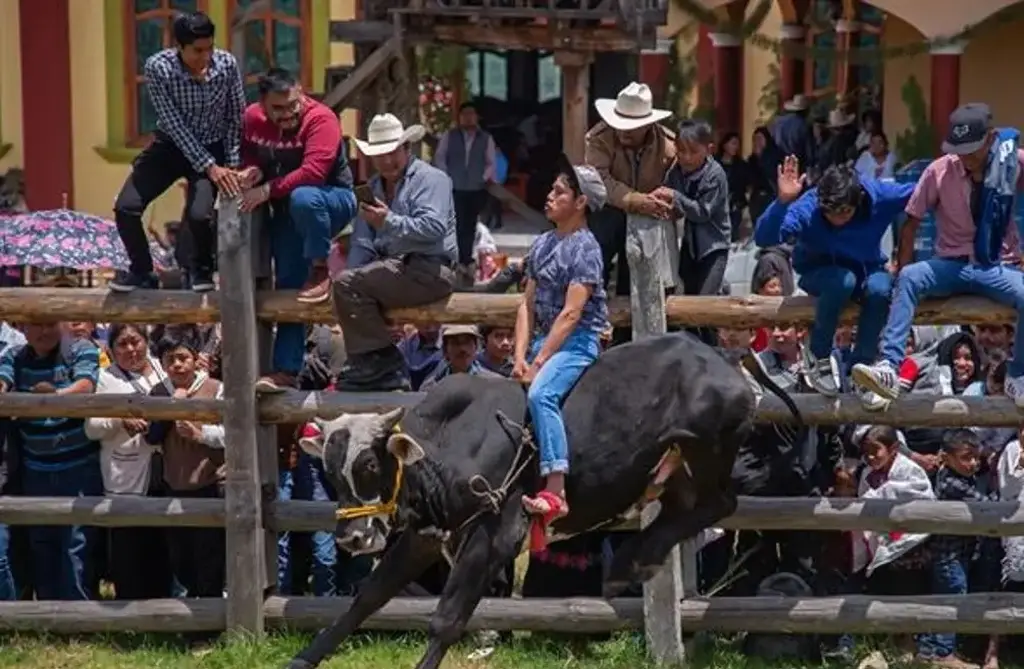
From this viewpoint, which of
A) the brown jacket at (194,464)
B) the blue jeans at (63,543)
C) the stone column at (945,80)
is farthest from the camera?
the stone column at (945,80)

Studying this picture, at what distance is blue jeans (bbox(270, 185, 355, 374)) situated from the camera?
10.4 metres

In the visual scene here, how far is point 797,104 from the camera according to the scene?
86.1 ft

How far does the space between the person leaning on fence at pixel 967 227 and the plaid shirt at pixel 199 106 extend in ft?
10.8

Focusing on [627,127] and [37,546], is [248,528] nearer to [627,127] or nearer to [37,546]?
[37,546]

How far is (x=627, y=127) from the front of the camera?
34.0ft

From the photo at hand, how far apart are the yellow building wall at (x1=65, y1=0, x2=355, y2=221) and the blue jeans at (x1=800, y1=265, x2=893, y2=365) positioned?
1596cm

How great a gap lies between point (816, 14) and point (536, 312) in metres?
18.1

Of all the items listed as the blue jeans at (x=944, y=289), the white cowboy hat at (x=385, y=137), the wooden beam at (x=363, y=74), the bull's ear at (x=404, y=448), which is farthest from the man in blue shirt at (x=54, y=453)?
the wooden beam at (x=363, y=74)

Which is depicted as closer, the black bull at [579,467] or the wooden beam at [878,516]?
the black bull at [579,467]

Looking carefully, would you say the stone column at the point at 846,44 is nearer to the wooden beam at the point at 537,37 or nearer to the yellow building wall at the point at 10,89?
the wooden beam at the point at 537,37

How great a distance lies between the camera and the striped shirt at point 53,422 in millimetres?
11219

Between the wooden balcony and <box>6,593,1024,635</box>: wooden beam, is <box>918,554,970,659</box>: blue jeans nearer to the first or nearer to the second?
<box>6,593,1024,635</box>: wooden beam

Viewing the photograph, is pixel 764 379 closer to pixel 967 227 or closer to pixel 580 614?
pixel 967 227

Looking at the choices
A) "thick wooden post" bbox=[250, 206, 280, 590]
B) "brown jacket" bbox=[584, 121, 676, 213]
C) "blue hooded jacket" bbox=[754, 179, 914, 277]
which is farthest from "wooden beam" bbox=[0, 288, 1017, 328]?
"brown jacket" bbox=[584, 121, 676, 213]
